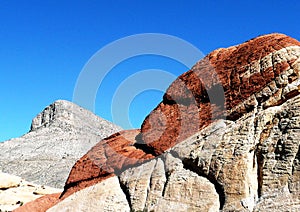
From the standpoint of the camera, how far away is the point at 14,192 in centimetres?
4478

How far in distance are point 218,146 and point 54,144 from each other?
357 feet

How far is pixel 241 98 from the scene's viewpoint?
17453 mm

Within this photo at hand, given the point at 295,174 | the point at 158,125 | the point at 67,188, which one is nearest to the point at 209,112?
the point at 158,125

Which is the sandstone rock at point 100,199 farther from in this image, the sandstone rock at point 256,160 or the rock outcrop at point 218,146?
the sandstone rock at point 256,160

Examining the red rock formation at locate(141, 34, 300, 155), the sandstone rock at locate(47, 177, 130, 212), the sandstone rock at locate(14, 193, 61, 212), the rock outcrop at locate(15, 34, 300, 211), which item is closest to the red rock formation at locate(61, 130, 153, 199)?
the rock outcrop at locate(15, 34, 300, 211)

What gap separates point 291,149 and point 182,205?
477 cm

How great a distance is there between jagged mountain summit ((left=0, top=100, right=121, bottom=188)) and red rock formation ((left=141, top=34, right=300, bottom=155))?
2333 inches

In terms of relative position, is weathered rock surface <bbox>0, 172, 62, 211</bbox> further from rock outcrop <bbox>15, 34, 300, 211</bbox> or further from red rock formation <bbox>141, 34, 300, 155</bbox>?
red rock formation <bbox>141, 34, 300, 155</bbox>

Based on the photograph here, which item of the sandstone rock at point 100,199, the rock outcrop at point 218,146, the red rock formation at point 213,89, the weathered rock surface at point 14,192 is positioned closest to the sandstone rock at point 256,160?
the rock outcrop at point 218,146

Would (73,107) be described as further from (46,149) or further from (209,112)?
(209,112)

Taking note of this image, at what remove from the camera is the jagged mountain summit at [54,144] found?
93125 mm

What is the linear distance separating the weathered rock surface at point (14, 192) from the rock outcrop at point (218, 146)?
18925 millimetres

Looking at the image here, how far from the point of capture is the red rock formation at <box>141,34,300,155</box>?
17.3m

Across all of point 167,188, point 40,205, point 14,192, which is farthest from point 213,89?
point 14,192
